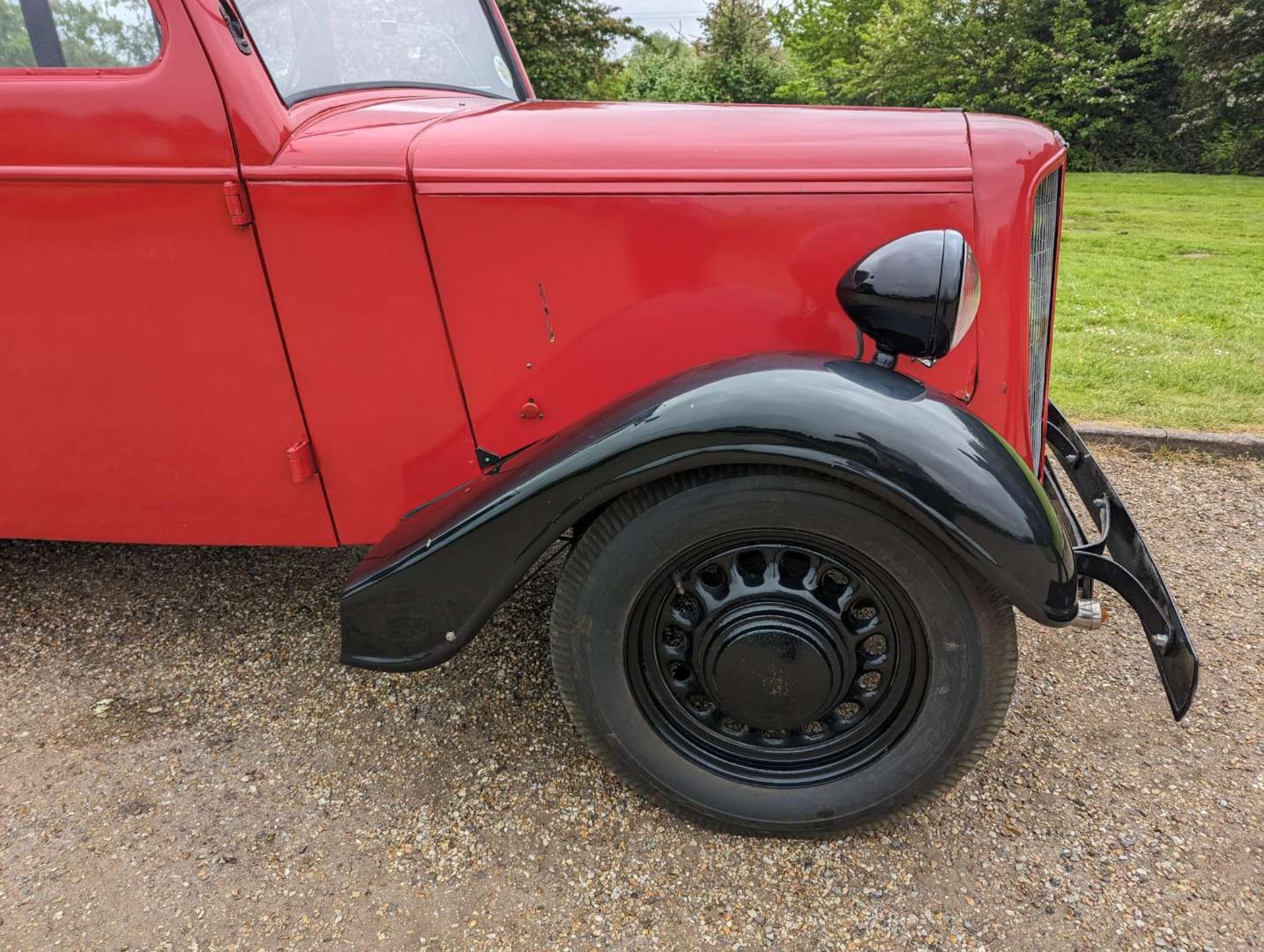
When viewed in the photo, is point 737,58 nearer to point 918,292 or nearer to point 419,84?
point 419,84

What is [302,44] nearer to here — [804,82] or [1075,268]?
[1075,268]

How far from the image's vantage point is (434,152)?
69.8 inches

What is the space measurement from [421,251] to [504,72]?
132 cm

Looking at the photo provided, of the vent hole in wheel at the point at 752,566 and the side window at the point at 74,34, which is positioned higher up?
the side window at the point at 74,34

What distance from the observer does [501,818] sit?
1.89 meters

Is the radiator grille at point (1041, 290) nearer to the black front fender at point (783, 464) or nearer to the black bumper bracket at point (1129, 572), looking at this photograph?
the black bumper bracket at point (1129, 572)

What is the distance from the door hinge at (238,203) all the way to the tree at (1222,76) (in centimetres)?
1977

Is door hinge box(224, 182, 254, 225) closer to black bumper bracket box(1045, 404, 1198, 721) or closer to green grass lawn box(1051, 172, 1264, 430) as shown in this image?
black bumper bracket box(1045, 404, 1198, 721)

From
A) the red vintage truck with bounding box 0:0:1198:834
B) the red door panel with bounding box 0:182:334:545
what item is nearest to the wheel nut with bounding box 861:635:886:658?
the red vintage truck with bounding box 0:0:1198:834

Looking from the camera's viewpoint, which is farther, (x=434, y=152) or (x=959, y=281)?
(x=434, y=152)

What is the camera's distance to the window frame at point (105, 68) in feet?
→ 5.80

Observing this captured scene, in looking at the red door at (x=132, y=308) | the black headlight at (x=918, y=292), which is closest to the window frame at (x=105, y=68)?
the red door at (x=132, y=308)

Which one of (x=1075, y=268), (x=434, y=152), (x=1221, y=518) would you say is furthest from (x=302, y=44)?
(x=1075, y=268)

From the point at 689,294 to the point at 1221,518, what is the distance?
276 cm
